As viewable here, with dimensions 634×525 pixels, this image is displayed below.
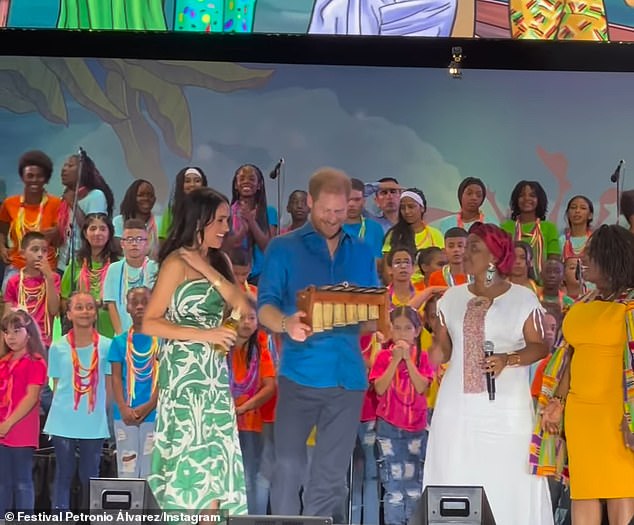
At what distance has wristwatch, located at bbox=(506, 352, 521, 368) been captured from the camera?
5.45 m

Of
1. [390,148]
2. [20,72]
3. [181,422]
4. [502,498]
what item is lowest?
[502,498]

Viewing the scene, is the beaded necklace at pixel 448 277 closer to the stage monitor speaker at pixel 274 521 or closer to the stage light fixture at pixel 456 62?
the stage light fixture at pixel 456 62

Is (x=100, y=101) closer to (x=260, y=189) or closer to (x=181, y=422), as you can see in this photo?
(x=260, y=189)

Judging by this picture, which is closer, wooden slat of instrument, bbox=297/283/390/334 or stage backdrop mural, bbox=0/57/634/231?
wooden slat of instrument, bbox=297/283/390/334

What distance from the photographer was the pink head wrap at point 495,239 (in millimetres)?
5562

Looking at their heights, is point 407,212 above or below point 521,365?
above

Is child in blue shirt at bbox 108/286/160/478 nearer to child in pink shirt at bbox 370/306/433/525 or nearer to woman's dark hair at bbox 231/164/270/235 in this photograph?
woman's dark hair at bbox 231/164/270/235

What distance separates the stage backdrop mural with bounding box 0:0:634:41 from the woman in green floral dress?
39.0 inches

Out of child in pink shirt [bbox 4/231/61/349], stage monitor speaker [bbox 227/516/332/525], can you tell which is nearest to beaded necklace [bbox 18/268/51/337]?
child in pink shirt [bbox 4/231/61/349]

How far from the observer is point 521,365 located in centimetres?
545

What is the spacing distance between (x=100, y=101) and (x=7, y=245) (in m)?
0.91

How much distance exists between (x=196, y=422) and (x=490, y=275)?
171 cm

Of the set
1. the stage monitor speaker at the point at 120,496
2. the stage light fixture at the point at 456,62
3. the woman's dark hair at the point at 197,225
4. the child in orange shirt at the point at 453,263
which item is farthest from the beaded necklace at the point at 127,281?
the stage light fixture at the point at 456,62

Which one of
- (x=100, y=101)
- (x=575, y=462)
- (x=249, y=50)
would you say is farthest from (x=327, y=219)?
(x=575, y=462)
